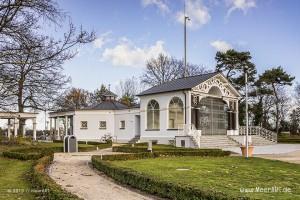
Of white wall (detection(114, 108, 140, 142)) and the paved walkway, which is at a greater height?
white wall (detection(114, 108, 140, 142))

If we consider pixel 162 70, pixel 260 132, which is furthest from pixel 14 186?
pixel 162 70

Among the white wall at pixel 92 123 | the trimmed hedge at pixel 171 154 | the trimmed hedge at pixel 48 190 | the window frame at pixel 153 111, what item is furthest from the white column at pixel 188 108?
the trimmed hedge at pixel 48 190

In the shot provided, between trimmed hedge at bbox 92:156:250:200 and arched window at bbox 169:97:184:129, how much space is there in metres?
19.9

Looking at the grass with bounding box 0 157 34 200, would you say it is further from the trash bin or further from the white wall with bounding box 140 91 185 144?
the white wall with bounding box 140 91 185 144

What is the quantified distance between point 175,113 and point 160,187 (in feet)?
78.0

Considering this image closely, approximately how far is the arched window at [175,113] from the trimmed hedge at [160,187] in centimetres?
1988

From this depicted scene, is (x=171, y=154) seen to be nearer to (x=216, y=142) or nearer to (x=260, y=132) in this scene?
(x=216, y=142)

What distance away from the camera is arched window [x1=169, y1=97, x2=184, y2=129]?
3240 cm

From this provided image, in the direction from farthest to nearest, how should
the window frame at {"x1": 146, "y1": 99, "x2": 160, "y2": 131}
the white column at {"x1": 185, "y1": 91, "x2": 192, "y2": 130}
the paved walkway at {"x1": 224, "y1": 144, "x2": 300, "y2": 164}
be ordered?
the window frame at {"x1": 146, "y1": 99, "x2": 160, "y2": 131}
the white column at {"x1": 185, "y1": 91, "x2": 192, "y2": 130}
the paved walkway at {"x1": 224, "y1": 144, "x2": 300, "y2": 164}

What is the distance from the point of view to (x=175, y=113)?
32.8 meters

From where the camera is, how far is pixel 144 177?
32.9ft

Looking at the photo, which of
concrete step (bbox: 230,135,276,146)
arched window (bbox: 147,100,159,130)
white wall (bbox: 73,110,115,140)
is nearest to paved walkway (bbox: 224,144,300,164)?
concrete step (bbox: 230,135,276,146)

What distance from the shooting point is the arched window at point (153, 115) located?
34.4 meters

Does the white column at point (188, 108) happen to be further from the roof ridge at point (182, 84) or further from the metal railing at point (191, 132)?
the roof ridge at point (182, 84)
